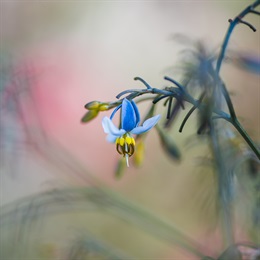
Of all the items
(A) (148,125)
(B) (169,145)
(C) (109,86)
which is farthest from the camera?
(C) (109,86)

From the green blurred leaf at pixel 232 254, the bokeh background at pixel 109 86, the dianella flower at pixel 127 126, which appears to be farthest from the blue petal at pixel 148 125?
the bokeh background at pixel 109 86

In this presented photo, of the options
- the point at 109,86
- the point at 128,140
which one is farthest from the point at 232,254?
the point at 109,86

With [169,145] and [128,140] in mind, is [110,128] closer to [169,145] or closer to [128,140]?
[128,140]

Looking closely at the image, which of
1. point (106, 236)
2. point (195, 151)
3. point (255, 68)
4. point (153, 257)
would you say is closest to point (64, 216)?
point (106, 236)

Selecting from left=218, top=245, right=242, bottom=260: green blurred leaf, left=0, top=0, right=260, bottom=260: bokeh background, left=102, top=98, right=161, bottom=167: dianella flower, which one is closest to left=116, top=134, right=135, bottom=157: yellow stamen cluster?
left=102, top=98, right=161, bottom=167: dianella flower

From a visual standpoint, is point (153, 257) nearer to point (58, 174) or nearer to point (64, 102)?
point (58, 174)
